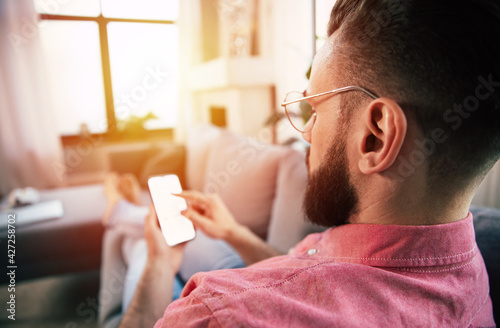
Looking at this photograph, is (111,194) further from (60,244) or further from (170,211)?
(170,211)

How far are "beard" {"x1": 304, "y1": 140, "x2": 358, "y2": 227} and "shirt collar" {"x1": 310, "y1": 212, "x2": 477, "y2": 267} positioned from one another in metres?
0.04

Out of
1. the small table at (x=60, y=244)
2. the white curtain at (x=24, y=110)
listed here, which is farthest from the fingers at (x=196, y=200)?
the white curtain at (x=24, y=110)

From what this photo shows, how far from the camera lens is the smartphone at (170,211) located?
0.81 m

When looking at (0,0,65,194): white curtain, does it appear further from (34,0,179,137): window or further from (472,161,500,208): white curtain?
(472,161,500,208): white curtain

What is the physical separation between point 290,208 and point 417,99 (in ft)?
2.36

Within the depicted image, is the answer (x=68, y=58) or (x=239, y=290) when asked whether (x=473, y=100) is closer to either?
(x=239, y=290)

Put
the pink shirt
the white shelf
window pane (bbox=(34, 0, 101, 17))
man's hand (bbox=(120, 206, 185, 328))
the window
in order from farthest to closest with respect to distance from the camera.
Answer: the window < window pane (bbox=(34, 0, 101, 17)) < the white shelf < man's hand (bbox=(120, 206, 185, 328)) < the pink shirt

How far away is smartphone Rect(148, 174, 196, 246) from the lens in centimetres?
81

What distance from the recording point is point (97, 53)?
11.3ft

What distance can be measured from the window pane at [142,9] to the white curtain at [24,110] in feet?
2.41

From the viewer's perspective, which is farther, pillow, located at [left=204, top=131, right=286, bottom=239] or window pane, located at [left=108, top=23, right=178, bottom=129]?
window pane, located at [left=108, top=23, right=178, bottom=129]

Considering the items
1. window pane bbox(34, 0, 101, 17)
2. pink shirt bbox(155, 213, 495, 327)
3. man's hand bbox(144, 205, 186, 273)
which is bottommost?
man's hand bbox(144, 205, 186, 273)

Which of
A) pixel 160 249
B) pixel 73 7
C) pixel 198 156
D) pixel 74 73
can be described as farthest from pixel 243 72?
pixel 73 7

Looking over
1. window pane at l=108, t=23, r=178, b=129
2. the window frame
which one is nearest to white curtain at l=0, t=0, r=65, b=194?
the window frame
